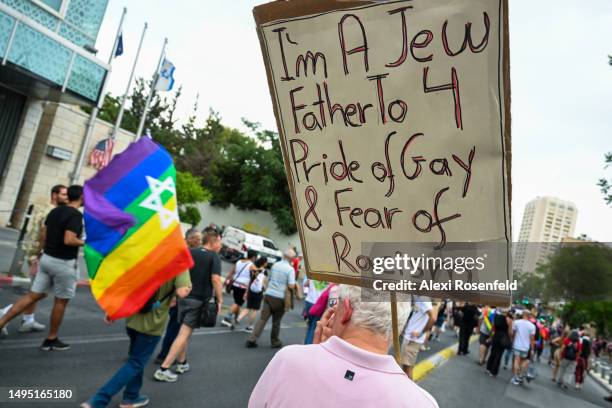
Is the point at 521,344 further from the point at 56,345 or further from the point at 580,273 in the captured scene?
the point at 56,345

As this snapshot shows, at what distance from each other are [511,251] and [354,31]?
1.04m

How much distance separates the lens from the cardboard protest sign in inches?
58.8

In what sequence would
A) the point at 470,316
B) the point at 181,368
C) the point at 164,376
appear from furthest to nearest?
the point at 470,316 < the point at 181,368 < the point at 164,376

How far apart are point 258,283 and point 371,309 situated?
298 inches

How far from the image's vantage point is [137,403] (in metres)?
4.03

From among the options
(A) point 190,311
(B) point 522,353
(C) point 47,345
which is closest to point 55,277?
(C) point 47,345

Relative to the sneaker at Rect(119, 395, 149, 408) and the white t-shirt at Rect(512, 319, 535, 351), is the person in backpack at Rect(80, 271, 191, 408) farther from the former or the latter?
the white t-shirt at Rect(512, 319, 535, 351)

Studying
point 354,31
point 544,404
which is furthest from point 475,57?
point 544,404

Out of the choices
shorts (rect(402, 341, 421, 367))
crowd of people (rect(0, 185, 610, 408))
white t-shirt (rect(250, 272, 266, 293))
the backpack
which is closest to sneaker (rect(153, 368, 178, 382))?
crowd of people (rect(0, 185, 610, 408))

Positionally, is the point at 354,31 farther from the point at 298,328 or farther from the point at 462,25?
the point at 298,328

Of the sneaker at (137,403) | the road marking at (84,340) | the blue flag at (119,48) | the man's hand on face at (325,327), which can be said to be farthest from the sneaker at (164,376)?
the blue flag at (119,48)

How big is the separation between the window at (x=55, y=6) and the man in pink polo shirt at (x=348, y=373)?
15.6 m

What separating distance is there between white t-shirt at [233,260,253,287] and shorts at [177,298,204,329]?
3768mm

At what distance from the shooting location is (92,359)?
5133 mm
